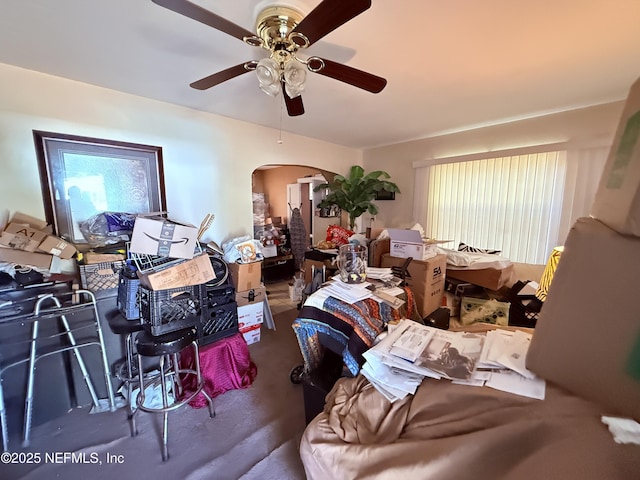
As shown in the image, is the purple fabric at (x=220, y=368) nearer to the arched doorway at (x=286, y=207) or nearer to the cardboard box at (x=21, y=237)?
the cardboard box at (x=21, y=237)

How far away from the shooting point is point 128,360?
5.77 ft

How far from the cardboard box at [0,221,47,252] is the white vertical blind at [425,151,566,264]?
3993 mm

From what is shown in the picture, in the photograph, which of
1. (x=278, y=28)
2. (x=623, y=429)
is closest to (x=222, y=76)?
(x=278, y=28)

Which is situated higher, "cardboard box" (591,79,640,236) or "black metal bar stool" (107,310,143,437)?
"cardboard box" (591,79,640,236)

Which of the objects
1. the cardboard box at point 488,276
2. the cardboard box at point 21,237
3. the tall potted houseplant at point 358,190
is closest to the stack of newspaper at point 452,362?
the cardboard box at point 488,276

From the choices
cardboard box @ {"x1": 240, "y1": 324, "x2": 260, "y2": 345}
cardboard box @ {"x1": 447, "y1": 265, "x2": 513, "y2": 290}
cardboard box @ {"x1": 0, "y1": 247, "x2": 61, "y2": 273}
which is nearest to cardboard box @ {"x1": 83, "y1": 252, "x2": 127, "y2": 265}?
cardboard box @ {"x1": 0, "y1": 247, "x2": 61, "y2": 273}

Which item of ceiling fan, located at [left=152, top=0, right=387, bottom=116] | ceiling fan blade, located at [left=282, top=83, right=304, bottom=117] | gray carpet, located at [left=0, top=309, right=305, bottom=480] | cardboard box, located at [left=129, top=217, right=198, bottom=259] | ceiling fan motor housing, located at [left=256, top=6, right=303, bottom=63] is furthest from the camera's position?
ceiling fan blade, located at [left=282, top=83, right=304, bottom=117]

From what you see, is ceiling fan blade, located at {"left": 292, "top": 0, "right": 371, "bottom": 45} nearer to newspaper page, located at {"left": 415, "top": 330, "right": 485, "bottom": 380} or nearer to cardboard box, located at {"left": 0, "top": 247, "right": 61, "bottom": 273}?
newspaper page, located at {"left": 415, "top": 330, "right": 485, "bottom": 380}

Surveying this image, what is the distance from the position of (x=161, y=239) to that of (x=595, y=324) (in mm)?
1840

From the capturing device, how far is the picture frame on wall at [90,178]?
6.46 feet

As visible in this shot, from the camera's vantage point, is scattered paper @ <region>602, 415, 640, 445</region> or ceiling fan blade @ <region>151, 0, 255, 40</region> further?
ceiling fan blade @ <region>151, 0, 255, 40</region>

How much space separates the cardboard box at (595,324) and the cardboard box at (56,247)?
2646 millimetres

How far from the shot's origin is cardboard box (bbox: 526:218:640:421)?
0.57 m

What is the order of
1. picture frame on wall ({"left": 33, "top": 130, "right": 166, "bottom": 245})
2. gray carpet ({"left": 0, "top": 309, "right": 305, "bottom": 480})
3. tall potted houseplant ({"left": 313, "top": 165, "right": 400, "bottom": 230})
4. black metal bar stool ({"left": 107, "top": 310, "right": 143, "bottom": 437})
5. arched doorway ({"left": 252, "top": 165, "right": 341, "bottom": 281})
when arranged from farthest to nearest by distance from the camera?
arched doorway ({"left": 252, "top": 165, "right": 341, "bottom": 281}) < tall potted houseplant ({"left": 313, "top": 165, "right": 400, "bottom": 230}) < picture frame on wall ({"left": 33, "top": 130, "right": 166, "bottom": 245}) < black metal bar stool ({"left": 107, "top": 310, "right": 143, "bottom": 437}) < gray carpet ({"left": 0, "top": 309, "right": 305, "bottom": 480})
